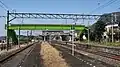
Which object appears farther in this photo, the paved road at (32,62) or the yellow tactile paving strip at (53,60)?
the paved road at (32,62)

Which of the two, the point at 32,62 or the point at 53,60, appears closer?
the point at 32,62

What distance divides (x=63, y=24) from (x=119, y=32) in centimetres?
2102

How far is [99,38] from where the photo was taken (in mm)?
122000

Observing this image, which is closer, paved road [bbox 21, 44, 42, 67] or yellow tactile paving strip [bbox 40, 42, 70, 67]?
yellow tactile paving strip [bbox 40, 42, 70, 67]

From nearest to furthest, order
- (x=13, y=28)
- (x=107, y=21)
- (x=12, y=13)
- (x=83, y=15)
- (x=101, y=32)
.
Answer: (x=12, y=13)
(x=83, y=15)
(x=13, y=28)
(x=101, y=32)
(x=107, y=21)

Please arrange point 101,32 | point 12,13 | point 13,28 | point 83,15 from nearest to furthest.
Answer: point 12,13 < point 83,15 < point 13,28 < point 101,32

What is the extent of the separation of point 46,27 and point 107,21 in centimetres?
5968

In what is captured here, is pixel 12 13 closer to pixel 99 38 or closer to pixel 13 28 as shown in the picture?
pixel 13 28

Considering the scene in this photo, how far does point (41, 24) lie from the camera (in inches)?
4203

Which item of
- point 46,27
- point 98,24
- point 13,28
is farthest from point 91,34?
point 13,28

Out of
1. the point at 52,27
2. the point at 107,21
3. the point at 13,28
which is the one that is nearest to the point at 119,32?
the point at 52,27

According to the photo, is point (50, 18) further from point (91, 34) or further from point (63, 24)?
point (91, 34)

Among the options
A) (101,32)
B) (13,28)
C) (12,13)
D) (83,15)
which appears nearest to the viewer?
(12,13)

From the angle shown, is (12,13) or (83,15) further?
(83,15)
